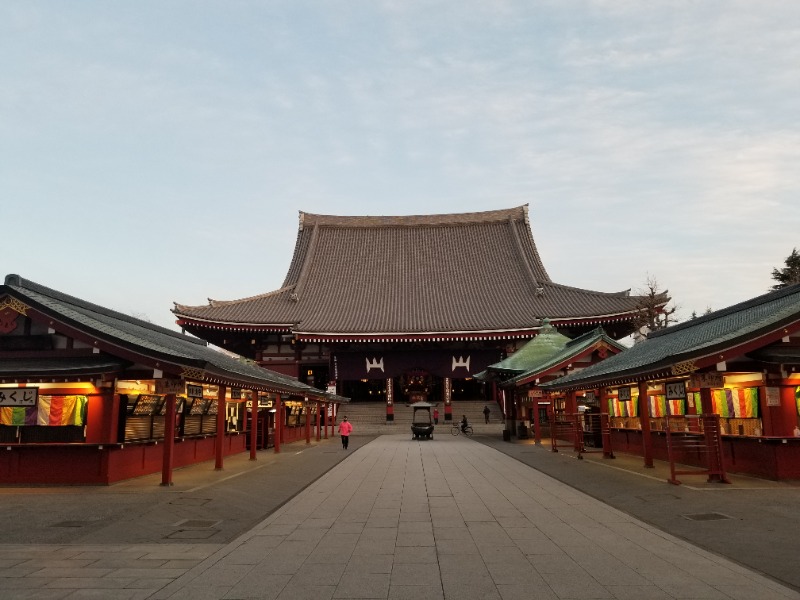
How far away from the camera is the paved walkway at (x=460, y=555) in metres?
6.96

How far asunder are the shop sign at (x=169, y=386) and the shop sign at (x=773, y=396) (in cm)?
1562

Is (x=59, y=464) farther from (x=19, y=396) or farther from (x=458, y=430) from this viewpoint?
(x=458, y=430)

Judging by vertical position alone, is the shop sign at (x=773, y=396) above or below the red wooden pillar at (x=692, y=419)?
above

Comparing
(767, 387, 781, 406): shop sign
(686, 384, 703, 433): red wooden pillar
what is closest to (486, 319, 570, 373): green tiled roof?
(686, 384, 703, 433): red wooden pillar

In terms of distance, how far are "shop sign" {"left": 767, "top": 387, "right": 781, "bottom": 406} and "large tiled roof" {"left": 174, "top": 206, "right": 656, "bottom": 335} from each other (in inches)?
1274

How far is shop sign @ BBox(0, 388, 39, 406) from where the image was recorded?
50.2 ft

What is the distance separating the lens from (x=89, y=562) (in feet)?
27.1

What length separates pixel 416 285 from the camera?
190ft

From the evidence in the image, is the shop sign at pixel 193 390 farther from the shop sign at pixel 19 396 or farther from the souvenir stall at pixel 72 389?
the shop sign at pixel 19 396

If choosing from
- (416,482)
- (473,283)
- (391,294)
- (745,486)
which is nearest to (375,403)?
(391,294)

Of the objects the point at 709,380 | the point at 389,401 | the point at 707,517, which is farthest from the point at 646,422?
the point at 389,401

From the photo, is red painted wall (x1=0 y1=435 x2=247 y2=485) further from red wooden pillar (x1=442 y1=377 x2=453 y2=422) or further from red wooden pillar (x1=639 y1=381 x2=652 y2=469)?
red wooden pillar (x1=442 y1=377 x2=453 y2=422)

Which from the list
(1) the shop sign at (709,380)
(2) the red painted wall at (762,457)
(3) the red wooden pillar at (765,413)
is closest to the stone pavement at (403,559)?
(1) the shop sign at (709,380)

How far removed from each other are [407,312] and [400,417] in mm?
9655
